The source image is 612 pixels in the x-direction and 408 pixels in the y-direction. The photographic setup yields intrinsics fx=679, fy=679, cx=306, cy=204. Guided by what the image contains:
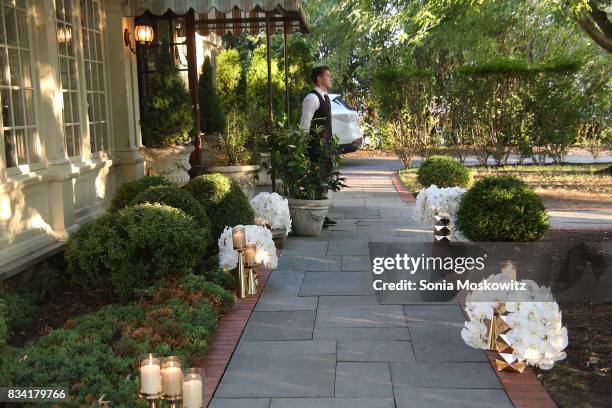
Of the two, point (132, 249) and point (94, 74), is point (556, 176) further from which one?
point (132, 249)

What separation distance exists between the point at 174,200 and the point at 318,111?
3.04m

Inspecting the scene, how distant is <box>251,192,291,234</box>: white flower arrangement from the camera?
763 centimetres

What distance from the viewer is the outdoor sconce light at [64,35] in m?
6.44

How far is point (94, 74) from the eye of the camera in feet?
24.6

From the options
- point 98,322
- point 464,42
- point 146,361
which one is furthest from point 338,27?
point 146,361

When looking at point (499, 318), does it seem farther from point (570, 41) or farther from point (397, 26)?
point (570, 41)

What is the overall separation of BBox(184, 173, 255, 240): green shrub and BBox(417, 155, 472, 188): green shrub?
16.0 ft

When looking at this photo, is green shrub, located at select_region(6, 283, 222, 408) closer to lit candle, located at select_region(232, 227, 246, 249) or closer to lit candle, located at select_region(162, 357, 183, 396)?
lit candle, located at select_region(162, 357, 183, 396)

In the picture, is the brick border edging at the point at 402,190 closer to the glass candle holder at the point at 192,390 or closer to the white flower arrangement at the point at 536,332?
the white flower arrangement at the point at 536,332

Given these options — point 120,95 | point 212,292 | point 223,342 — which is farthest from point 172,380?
point 120,95

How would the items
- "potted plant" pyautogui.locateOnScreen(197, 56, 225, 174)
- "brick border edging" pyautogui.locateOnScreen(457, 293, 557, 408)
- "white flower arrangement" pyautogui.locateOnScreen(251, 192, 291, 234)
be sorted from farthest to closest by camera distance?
"potted plant" pyautogui.locateOnScreen(197, 56, 225, 174)
"white flower arrangement" pyautogui.locateOnScreen(251, 192, 291, 234)
"brick border edging" pyautogui.locateOnScreen(457, 293, 557, 408)

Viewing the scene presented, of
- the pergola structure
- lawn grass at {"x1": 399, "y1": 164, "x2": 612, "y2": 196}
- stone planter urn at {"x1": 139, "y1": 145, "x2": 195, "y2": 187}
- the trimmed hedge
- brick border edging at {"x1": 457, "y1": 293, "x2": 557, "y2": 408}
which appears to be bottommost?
brick border edging at {"x1": 457, "y1": 293, "x2": 557, "y2": 408}

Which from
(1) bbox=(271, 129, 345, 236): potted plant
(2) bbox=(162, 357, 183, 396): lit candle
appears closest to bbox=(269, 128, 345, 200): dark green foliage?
(1) bbox=(271, 129, 345, 236): potted plant

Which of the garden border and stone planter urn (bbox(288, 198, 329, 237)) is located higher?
stone planter urn (bbox(288, 198, 329, 237))
